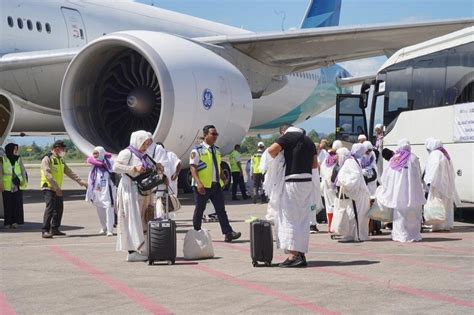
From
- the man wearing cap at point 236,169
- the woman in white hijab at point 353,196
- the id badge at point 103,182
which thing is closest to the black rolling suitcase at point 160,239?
the woman in white hijab at point 353,196

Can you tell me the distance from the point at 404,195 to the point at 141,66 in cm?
666

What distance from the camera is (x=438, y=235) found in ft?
35.6

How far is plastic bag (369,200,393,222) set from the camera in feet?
34.4

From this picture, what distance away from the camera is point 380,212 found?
10492 millimetres

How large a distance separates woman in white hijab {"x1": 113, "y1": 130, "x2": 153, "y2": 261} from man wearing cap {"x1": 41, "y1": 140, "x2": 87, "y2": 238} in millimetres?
2815

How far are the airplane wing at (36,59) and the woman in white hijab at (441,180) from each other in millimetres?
7812

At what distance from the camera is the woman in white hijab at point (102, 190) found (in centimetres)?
1147

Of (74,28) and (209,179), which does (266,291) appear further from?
(74,28)

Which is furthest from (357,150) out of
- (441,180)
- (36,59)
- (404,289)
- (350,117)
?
(36,59)

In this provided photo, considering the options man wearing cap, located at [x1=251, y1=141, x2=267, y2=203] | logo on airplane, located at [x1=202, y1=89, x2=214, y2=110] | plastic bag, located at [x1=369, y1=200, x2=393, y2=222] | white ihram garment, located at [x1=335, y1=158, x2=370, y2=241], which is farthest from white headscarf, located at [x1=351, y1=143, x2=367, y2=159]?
man wearing cap, located at [x1=251, y1=141, x2=267, y2=203]

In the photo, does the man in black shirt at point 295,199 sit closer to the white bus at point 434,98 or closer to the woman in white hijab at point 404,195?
the woman in white hijab at point 404,195

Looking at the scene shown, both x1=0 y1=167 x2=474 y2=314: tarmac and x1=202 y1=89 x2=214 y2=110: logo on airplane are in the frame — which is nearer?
x1=0 y1=167 x2=474 y2=314: tarmac

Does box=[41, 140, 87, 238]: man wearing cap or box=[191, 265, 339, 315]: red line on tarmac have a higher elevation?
box=[41, 140, 87, 238]: man wearing cap

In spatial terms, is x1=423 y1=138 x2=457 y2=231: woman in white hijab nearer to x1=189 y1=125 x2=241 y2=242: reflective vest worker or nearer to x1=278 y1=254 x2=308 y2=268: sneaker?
x1=189 y1=125 x2=241 y2=242: reflective vest worker
